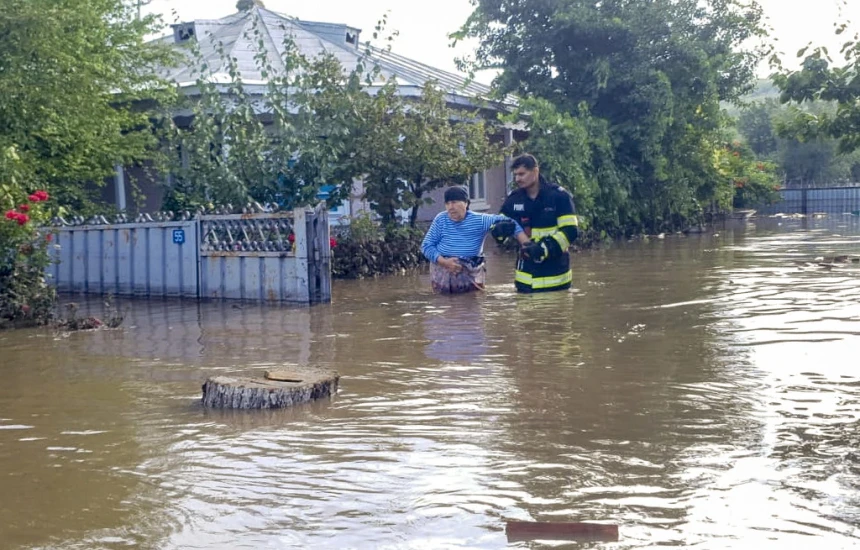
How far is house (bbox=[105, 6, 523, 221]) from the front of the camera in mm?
20609

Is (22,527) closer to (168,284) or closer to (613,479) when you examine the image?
(613,479)

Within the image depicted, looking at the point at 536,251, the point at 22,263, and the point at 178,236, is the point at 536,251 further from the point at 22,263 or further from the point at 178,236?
the point at 22,263

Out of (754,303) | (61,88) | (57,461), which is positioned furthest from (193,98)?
(57,461)

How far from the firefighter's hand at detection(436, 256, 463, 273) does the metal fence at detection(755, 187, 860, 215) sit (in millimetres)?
34978

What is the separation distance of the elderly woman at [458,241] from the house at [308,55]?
16.0 feet

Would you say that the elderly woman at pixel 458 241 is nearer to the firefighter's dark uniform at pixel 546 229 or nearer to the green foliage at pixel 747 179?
the firefighter's dark uniform at pixel 546 229

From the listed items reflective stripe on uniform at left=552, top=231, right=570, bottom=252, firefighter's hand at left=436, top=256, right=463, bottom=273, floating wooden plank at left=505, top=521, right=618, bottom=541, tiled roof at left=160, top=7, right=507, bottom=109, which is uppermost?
tiled roof at left=160, top=7, right=507, bottom=109

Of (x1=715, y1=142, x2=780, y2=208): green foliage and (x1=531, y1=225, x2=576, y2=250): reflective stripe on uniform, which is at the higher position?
(x1=715, y1=142, x2=780, y2=208): green foliage

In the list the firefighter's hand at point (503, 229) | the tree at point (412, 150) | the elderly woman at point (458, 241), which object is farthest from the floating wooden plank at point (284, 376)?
the tree at point (412, 150)

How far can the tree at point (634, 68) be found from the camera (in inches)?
1019

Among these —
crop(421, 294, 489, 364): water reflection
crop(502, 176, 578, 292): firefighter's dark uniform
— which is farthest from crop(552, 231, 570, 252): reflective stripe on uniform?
crop(421, 294, 489, 364): water reflection

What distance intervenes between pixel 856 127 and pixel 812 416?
4.33m

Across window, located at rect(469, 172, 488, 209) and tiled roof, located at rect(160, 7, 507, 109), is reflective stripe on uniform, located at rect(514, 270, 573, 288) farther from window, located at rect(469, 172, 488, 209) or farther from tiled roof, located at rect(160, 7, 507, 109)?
window, located at rect(469, 172, 488, 209)

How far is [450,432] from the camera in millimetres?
6422
